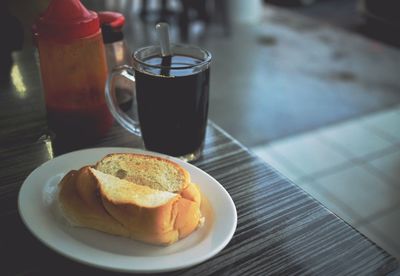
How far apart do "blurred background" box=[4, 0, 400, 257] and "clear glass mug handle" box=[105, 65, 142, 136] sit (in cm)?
39

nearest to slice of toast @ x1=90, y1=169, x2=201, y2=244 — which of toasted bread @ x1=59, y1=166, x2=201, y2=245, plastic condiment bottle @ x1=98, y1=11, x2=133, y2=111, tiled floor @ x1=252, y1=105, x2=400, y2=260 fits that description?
toasted bread @ x1=59, y1=166, x2=201, y2=245

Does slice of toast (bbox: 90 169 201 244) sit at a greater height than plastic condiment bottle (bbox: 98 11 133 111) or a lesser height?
lesser

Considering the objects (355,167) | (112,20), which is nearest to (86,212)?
(112,20)

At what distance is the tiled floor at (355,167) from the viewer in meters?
1.65

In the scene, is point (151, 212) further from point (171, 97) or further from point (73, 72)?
point (73, 72)

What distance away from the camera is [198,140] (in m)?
0.69

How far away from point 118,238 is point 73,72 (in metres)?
0.32

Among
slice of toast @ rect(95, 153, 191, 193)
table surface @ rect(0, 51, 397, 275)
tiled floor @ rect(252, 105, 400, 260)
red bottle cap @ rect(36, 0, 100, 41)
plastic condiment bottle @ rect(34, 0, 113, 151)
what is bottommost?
tiled floor @ rect(252, 105, 400, 260)

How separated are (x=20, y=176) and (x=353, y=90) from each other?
2.48 meters

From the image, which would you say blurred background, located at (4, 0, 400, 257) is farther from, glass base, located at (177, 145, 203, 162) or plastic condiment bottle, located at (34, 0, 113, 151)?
glass base, located at (177, 145, 203, 162)

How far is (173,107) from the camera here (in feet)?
2.16

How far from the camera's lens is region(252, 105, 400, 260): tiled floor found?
165cm

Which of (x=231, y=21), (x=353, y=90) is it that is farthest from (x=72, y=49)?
(x=231, y=21)

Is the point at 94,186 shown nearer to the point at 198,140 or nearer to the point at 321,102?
the point at 198,140
